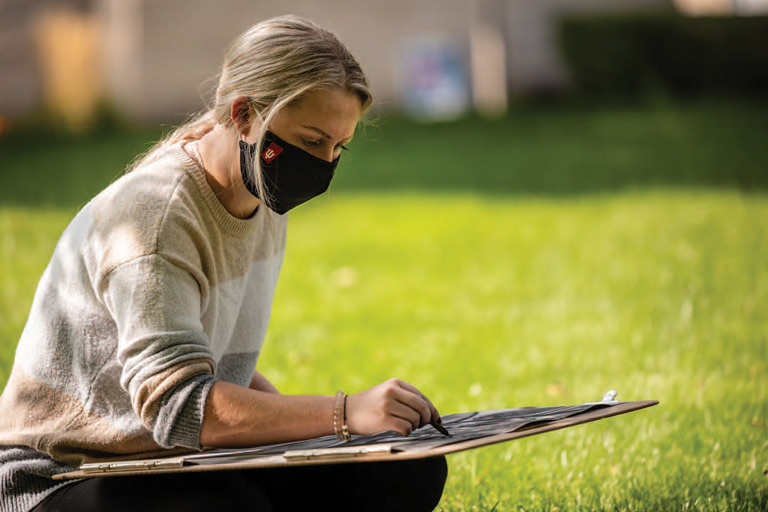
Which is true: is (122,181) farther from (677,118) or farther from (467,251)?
(677,118)

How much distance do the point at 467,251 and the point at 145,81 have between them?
8.57 metres

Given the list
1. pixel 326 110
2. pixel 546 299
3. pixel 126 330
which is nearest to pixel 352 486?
pixel 126 330

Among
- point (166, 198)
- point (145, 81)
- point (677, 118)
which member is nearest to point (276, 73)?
point (166, 198)

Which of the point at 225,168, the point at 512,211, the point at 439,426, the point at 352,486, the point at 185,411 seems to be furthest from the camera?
the point at 512,211

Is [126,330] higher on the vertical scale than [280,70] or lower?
lower

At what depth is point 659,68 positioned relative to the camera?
1425cm

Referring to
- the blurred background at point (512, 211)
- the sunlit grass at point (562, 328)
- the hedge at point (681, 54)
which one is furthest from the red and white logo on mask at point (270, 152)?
the hedge at point (681, 54)

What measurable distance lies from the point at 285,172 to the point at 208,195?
6.7 inches

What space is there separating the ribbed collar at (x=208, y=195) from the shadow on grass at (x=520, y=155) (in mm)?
5267

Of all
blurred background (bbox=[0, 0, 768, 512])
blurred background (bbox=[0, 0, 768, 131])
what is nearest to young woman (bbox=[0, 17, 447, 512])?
blurred background (bbox=[0, 0, 768, 512])

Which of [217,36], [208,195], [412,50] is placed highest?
[208,195]

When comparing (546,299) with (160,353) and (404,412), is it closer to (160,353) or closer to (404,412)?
(404,412)

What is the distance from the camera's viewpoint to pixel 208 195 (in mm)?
1980

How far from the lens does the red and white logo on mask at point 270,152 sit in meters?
1.98
